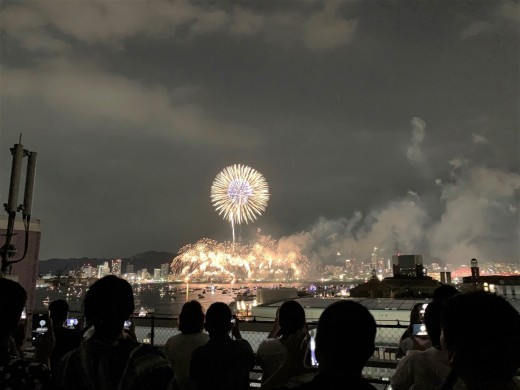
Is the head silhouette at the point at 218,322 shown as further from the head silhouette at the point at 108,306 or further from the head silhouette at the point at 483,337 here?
the head silhouette at the point at 483,337

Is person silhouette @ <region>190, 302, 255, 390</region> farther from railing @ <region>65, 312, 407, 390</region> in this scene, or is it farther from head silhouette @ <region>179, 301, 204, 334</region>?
railing @ <region>65, 312, 407, 390</region>

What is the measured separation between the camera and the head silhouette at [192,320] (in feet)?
13.9

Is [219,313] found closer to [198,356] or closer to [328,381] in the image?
[198,356]

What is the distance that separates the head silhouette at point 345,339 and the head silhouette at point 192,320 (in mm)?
2594

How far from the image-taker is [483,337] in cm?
187

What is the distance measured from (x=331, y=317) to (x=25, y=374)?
5.90ft

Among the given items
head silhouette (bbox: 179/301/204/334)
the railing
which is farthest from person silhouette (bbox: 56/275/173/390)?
the railing

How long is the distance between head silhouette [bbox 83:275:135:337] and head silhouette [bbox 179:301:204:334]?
1957mm

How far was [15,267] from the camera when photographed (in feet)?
57.6

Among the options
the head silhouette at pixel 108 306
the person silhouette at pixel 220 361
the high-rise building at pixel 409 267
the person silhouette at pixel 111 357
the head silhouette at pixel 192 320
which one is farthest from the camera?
the high-rise building at pixel 409 267

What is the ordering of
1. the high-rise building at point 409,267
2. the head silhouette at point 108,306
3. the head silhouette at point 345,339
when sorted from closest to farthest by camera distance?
the head silhouette at point 345,339 → the head silhouette at point 108,306 → the high-rise building at point 409,267

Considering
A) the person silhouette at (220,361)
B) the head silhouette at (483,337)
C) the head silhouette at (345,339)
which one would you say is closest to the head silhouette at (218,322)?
the person silhouette at (220,361)

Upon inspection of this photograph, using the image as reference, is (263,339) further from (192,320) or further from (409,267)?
(409,267)

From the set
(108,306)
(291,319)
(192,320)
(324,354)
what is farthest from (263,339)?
(324,354)
